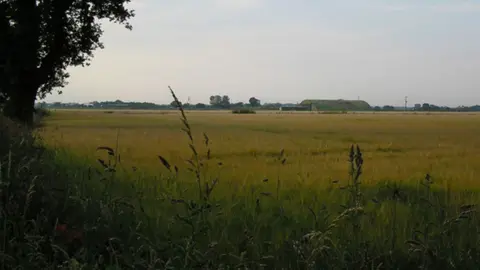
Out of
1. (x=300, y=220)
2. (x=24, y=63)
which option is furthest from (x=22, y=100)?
(x=300, y=220)

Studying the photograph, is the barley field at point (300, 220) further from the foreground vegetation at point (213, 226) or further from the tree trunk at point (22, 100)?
the tree trunk at point (22, 100)

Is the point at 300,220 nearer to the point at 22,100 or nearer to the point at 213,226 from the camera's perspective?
the point at 213,226

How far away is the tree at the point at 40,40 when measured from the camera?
20688 millimetres

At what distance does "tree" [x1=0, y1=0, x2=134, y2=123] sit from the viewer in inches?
814

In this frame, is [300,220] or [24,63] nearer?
[300,220]

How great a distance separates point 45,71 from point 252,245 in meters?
20.5

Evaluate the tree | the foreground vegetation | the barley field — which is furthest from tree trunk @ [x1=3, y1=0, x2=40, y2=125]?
the foreground vegetation

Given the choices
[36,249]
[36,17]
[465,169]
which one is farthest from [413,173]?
[36,17]

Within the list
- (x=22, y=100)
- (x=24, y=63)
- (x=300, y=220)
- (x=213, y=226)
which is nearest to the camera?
(x=213, y=226)

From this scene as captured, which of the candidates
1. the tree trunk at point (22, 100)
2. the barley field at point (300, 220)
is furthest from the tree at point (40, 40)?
the barley field at point (300, 220)

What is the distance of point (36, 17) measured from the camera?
20.6 metres

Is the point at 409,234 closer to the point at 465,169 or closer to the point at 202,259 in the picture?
the point at 202,259

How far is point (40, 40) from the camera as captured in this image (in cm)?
2184

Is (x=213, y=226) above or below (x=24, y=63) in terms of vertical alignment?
below
